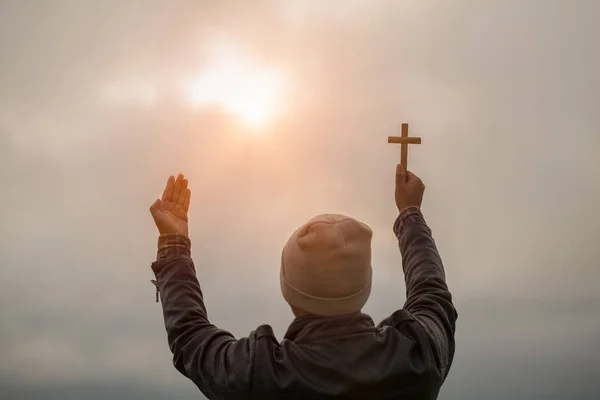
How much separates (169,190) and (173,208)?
22cm

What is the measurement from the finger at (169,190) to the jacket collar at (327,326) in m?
1.77

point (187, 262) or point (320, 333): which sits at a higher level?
point (187, 262)

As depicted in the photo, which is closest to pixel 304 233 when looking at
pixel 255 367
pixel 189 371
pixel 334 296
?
pixel 334 296

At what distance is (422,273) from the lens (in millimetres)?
4832

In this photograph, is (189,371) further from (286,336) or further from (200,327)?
(286,336)

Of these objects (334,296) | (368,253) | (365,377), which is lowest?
(365,377)

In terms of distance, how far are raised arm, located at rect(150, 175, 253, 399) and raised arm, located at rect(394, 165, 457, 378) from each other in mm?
1328

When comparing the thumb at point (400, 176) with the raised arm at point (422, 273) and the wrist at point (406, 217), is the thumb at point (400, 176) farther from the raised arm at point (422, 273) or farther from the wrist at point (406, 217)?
the wrist at point (406, 217)

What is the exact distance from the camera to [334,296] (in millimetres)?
4086

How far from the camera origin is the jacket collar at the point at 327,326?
13.2 ft

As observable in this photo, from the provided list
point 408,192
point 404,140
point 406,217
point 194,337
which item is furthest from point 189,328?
point 404,140

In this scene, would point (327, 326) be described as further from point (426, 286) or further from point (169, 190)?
point (169, 190)

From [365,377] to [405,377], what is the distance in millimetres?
273

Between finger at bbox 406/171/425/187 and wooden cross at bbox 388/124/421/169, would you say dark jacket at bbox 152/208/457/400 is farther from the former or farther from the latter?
wooden cross at bbox 388/124/421/169
